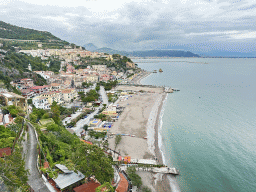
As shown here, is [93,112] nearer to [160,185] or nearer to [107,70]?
[160,185]

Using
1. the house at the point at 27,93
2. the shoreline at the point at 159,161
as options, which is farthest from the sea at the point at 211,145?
the house at the point at 27,93

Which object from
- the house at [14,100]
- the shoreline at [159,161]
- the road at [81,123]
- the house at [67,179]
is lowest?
the shoreline at [159,161]

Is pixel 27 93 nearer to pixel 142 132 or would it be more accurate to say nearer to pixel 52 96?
pixel 52 96

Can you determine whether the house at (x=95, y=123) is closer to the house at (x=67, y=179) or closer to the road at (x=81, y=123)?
the road at (x=81, y=123)

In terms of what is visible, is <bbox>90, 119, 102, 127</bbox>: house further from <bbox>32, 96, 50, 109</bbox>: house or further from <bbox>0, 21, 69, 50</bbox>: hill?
<bbox>0, 21, 69, 50</bbox>: hill

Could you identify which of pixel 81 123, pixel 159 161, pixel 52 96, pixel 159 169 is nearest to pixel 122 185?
pixel 159 169

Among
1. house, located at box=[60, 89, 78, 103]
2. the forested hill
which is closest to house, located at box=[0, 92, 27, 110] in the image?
house, located at box=[60, 89, 78, 103]
